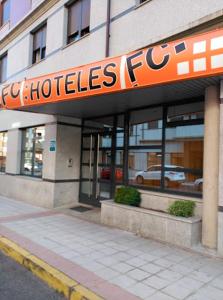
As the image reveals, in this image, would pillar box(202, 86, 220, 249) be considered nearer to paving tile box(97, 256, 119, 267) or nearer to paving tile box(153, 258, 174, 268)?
paving tile box(153, 258, 174, 268)

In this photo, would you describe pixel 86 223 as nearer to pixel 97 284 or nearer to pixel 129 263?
pixel 129 263

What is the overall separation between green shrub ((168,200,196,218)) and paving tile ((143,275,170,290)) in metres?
1.76

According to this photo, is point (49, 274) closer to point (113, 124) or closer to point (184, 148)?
point (184, 148)

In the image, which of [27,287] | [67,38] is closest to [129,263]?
[27,287]

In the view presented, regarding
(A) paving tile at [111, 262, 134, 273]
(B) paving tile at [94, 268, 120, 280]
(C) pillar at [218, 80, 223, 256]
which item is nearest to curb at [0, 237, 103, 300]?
(B) paving tile at [94, 268, 120, 280]

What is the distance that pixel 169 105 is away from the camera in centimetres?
688

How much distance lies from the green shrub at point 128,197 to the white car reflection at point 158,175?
0.59m

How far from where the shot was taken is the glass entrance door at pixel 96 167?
8781mm

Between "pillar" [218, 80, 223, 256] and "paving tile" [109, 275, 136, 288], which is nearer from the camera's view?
"paving tile" [109, 275, 136, 288]

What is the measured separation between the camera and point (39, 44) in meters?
11.0

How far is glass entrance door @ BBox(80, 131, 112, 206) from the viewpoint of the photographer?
346 inches

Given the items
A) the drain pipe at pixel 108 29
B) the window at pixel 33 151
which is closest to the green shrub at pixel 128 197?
the drain pipe at pixel 108 29

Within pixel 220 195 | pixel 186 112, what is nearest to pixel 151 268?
pixel 220 195

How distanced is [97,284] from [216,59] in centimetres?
359
